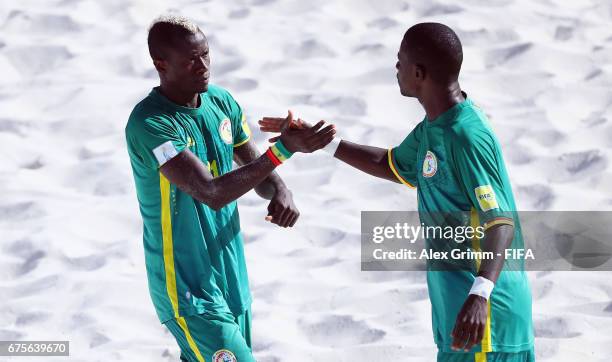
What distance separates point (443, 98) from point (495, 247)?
585 millimetres

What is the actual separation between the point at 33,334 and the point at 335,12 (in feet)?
12.8

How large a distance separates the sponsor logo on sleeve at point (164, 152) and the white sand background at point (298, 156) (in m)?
1.63

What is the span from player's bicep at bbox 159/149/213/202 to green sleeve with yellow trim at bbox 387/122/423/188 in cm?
80

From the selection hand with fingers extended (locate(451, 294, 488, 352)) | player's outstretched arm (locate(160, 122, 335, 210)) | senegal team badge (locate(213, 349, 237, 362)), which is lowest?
senegal team badge (locate(213, 349, 237, 362))

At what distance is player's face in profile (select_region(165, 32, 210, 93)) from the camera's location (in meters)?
4.39

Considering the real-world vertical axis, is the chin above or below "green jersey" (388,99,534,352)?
above

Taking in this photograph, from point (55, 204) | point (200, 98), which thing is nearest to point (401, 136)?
point (55, 204)

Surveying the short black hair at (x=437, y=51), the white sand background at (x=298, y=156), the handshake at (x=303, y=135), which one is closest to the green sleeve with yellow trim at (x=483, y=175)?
the short black hair at (x=437, y=51)

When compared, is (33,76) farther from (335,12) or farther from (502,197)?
(502,197)

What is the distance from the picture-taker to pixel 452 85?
167 inches

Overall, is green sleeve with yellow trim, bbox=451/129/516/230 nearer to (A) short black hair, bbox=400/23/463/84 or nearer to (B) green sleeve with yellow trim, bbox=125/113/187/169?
(A) short black hair, bbox=400/23/463/84

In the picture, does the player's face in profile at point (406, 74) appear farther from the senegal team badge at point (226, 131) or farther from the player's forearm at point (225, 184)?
the senegal team badge at point (226, 131)

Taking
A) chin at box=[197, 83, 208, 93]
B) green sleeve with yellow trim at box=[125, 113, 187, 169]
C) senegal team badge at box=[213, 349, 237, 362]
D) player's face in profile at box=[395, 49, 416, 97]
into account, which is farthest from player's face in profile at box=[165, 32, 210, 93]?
senegal team badge at box=[213, 349, 237, 362]

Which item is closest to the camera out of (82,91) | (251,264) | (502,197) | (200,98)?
(502,197)
